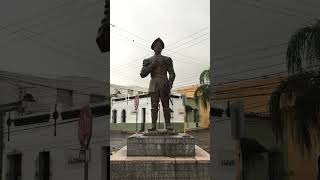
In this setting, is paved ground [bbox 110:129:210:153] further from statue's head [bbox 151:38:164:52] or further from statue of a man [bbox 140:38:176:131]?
statue's head [bbox 151:38:164:52]

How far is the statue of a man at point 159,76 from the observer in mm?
5383

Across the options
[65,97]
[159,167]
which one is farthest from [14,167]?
[159,167]

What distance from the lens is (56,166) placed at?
217 inches

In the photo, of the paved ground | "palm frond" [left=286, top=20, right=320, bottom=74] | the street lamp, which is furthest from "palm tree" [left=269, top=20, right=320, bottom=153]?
the street lamp

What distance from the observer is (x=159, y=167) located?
588 cm

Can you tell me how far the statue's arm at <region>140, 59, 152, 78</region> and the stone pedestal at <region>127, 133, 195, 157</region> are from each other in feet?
2.18

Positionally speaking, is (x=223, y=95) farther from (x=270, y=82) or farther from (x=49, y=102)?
(x=49, y=102)

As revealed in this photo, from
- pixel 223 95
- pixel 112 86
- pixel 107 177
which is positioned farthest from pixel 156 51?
pixel 107 177

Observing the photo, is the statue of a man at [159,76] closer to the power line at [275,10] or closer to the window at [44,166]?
the power line at [275,10]

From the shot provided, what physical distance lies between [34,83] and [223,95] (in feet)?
7.20

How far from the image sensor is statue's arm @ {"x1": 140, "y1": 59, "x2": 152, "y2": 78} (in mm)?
5488

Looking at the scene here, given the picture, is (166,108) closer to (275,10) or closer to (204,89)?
(204,89)

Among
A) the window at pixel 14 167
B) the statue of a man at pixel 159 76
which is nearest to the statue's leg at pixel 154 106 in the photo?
the statue of a man at pixel 159 76

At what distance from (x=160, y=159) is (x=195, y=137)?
79 centimetres
